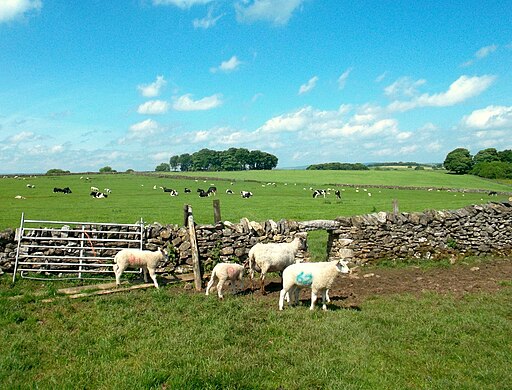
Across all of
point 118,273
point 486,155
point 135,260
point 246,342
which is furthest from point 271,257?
point 486,155

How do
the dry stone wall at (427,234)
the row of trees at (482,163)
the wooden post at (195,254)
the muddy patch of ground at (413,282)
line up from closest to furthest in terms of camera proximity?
the muddy patch of ground at (413,282), the wooden post at (195,254), the dry stone wall at (427,234), the row of trees at (482,163)

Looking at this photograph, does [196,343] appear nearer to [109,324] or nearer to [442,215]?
[109,324]

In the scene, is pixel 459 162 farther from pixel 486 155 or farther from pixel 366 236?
pixel 366 236

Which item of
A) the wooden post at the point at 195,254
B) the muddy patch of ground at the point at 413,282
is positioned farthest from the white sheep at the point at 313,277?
the wooden post at the point at 195,254

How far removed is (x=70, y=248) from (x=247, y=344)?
7.64 m

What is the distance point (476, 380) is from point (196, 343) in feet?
15.4

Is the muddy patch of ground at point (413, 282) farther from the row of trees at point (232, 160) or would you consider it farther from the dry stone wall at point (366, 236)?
the row of trees at point (232, 160)

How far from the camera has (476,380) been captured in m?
6.18

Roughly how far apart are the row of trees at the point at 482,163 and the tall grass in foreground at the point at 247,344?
92.0m

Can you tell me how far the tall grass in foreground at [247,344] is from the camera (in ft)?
19.9

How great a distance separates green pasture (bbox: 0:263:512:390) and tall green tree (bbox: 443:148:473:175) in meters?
102

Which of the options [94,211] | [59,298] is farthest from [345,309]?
[94,211]

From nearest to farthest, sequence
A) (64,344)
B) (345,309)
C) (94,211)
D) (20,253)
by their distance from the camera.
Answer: (64,344) < (345,309) < (20,253) < (94,211)

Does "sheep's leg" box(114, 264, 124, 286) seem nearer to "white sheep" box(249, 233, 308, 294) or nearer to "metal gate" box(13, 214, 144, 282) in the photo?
"metal gate" box(13, 214, 144, 282)
